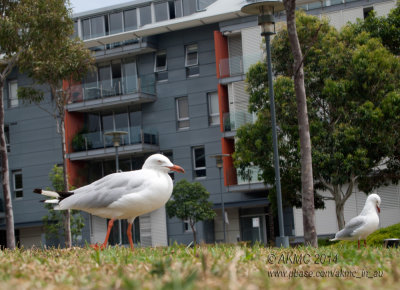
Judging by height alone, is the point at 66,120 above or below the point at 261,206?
above

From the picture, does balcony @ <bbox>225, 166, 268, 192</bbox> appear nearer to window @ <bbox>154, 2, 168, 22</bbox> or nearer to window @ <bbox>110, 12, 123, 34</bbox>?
window @ <bbox>154, 2, 168, 22</bbox>

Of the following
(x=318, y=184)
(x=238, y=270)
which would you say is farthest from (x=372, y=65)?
(x=238, y=270)

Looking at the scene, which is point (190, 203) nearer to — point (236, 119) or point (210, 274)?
point (236, 119)

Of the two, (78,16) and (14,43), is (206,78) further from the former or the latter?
(14,43)

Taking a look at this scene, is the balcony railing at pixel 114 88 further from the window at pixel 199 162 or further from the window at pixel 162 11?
the window at pixel 199 162

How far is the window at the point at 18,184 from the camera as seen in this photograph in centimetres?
4519

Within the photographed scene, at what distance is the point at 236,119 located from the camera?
36438mm

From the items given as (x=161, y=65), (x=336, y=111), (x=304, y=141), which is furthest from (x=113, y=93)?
(x=304, y=141)

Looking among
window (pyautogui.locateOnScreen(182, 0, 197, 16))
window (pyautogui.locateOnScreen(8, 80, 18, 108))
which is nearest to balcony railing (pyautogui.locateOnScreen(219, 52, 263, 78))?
window (pyautogui.locateOnScreen(182, 0, 197, 16))

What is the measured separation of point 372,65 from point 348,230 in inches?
532

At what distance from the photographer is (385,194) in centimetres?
3381

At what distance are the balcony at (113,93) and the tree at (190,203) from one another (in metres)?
7.79

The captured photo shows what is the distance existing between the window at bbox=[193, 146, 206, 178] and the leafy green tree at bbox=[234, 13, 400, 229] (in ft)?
39.5

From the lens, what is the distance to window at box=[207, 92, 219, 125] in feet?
130
